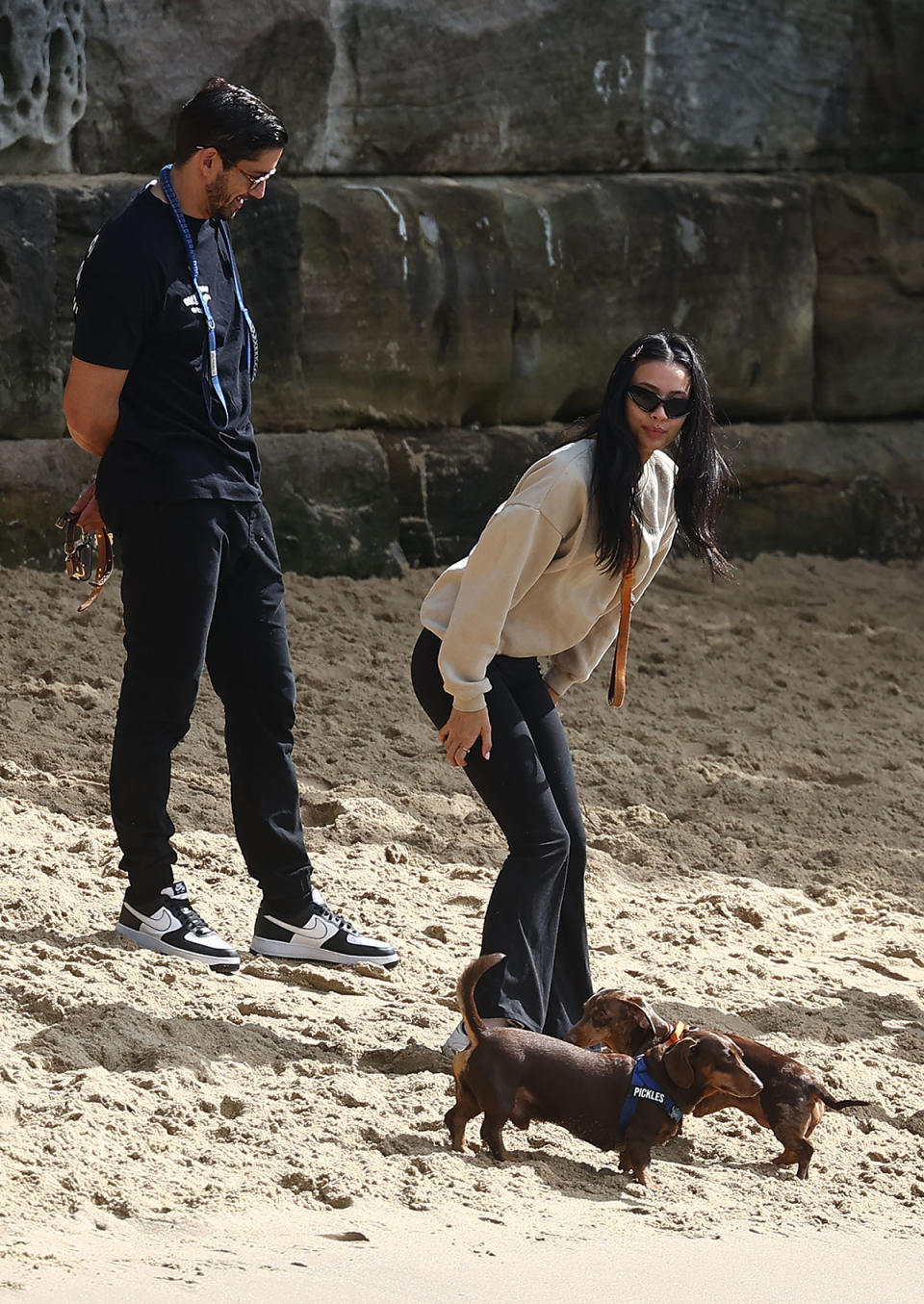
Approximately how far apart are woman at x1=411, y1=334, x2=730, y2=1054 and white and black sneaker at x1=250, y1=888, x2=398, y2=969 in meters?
0.50

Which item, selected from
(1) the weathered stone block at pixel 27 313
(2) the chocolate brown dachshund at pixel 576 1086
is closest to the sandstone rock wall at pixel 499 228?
(1) the weathered stone block at pixel 27 313

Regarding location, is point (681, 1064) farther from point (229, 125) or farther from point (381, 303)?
point (381, 303)

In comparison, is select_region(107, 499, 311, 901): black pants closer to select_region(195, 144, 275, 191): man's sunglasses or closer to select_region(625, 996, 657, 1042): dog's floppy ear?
select_region(195, 144, 275, 191): man's sunglasses

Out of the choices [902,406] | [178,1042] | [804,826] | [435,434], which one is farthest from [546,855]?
[902,406]

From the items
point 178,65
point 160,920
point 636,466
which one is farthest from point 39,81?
point 636,466

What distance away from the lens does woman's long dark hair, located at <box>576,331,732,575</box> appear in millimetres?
3422

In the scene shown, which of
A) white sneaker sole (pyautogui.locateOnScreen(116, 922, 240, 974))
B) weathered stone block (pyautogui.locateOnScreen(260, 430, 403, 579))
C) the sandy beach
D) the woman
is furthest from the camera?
weathered stone block (pyautogui.locateOnScreen(260, 430, 403, 579))

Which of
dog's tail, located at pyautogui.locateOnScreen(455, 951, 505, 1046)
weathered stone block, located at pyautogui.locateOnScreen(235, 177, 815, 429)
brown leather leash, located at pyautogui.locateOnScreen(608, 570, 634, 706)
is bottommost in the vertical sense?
dog's tail, located at pyautogui.locateOnScreen(455, 951, 505, 1046)

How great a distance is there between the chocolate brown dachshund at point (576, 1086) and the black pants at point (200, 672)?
0.87 m

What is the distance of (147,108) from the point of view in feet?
21.8

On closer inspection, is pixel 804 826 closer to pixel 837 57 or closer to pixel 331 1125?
pixel 331 1125

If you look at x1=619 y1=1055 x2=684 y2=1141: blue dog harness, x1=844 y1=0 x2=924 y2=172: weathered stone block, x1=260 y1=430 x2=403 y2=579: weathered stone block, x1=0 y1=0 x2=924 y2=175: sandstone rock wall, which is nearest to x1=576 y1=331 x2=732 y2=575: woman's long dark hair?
x1=619 y1=1055 x2=684 y2=1141: blue dog harness

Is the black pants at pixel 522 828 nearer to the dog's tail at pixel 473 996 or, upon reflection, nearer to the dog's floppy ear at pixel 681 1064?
the dog's tail at pixel 473 996

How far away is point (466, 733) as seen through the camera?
11.2 feet
